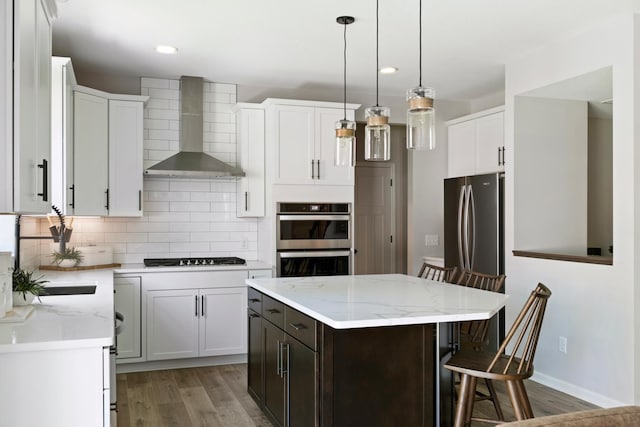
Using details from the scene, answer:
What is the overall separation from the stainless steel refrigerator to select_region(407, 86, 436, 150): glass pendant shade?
92.2 inches

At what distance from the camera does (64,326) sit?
7.44 ft

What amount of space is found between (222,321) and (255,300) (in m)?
1.39

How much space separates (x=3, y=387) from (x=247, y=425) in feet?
6.06

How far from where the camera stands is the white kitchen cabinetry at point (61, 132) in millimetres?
3844

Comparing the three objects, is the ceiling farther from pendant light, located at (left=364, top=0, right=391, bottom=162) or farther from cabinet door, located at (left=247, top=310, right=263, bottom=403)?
cabinet door, located at (left=247, top=310, right=263, bottom=403)

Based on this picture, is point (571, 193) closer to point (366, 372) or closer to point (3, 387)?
point (366, 372)

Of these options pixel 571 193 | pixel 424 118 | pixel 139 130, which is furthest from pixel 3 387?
pixel 571 193

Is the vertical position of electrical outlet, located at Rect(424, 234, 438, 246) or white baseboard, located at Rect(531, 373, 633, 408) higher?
electrical outlet, located at Rect(424, 234, 438, 246)

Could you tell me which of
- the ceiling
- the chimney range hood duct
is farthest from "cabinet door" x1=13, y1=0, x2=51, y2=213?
the chimney range hood duct

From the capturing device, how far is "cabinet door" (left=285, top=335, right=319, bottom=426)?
8.55ft

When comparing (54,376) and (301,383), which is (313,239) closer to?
(301,383)

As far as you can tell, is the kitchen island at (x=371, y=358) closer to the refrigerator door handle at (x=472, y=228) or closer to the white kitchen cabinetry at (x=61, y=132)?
the white kitchen cabinetry at (x=61, y=132)

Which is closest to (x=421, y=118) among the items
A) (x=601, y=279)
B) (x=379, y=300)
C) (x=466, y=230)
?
(x=379, y=300)

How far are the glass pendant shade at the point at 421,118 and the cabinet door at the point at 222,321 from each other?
8.64 ft
